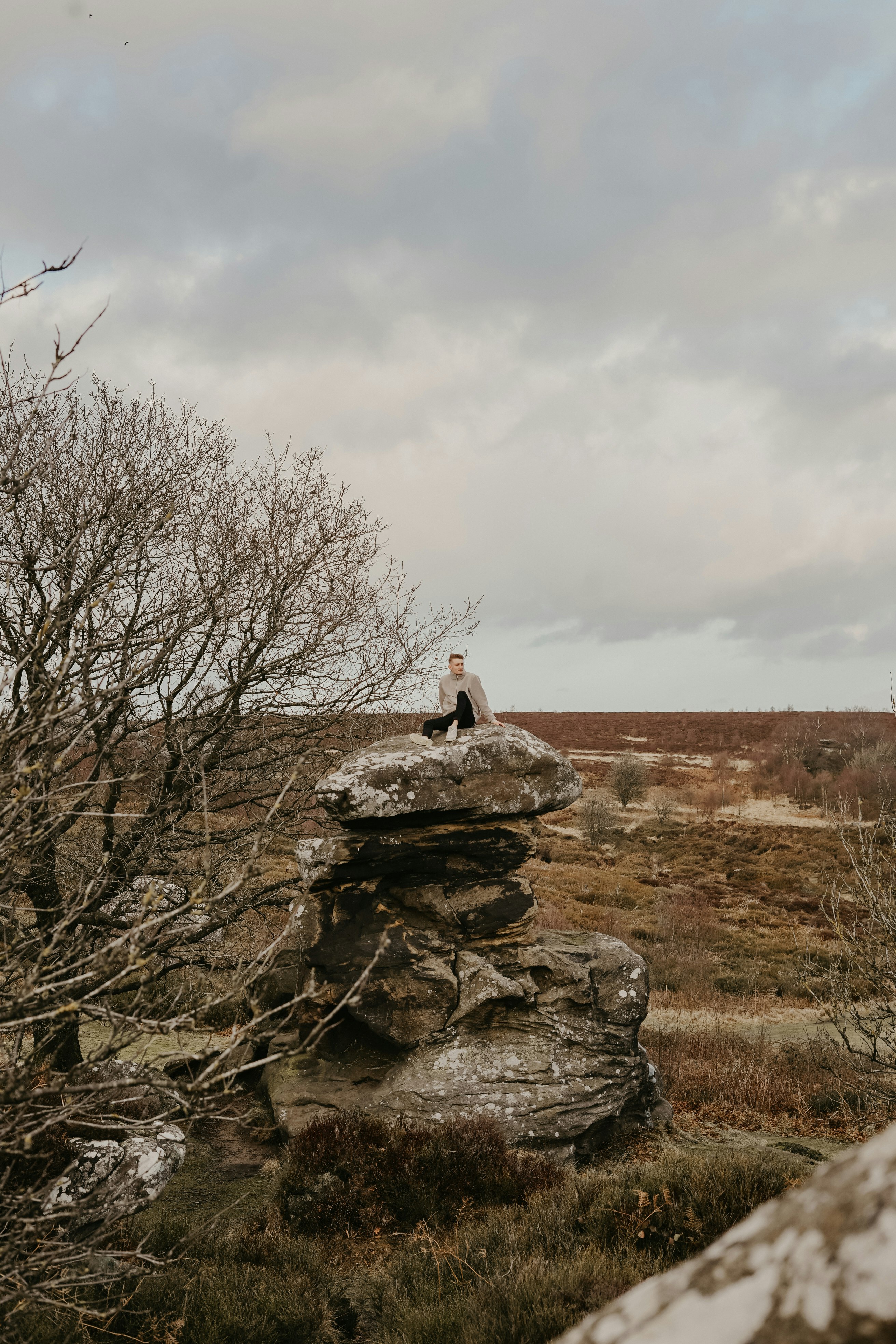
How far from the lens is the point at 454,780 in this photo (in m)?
9.79

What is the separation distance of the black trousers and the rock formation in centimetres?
25

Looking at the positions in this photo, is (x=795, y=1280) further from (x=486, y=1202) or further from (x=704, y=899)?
(x=704, y=899)

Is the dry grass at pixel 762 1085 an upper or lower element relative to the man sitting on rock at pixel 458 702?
lower

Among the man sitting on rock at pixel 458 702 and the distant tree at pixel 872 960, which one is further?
the man sitting on rock at pixel 458 702

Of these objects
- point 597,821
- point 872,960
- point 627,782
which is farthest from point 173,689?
point 627,782

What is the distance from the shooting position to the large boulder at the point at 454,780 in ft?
30.9

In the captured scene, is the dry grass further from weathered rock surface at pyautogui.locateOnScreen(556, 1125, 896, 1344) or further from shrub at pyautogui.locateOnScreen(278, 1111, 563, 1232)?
weathered rock surface at pyautogui.locateOnScreen(556, 1125, 896, 1344)

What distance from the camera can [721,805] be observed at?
4319cm

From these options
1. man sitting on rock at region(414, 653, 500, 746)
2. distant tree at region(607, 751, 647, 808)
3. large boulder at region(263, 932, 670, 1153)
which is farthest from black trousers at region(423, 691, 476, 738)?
distant tree at region(607, 751, 647, 808)

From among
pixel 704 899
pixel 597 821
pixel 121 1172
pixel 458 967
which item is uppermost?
pixel 458 967

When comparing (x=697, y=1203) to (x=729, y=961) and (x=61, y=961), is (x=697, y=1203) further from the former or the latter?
(x=729, y=961)

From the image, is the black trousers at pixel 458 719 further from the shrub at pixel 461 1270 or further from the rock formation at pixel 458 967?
the shrub at pixel 461 1270

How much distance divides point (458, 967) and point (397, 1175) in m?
2.44

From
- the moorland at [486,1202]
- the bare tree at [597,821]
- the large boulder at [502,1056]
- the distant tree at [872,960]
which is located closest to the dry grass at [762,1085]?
the moorland at [486,1202]
